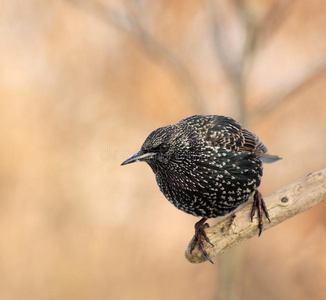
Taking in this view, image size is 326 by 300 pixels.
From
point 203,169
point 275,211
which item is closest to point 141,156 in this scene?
point 203,169

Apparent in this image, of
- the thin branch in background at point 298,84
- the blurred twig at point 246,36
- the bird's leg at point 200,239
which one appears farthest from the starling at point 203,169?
the thin branch in background at point 298,84

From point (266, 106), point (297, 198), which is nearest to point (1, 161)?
point (266, 106)

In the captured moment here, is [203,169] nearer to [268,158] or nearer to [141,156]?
[141,156]

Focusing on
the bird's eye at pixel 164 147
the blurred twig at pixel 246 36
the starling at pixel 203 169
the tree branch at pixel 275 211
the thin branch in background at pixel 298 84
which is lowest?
the tree branch at pixel 275 211

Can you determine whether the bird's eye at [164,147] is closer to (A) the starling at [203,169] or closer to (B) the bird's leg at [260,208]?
(A) the starling at [203,169]

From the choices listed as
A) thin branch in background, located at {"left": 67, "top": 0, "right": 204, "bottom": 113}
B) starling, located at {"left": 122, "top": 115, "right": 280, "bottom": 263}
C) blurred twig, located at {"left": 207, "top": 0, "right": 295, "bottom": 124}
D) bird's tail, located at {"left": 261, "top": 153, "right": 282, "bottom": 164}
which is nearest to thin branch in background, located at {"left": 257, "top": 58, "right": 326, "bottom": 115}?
blurred twig, located at {"left": 207, "top": 0, "right": 295, "bottom": 124}

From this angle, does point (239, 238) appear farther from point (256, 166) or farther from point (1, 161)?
point (1, 161)

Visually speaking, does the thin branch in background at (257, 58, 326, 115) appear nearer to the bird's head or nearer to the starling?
the starling
